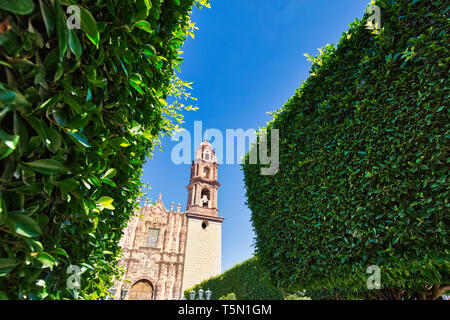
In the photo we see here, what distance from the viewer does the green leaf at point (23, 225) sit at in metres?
0.58

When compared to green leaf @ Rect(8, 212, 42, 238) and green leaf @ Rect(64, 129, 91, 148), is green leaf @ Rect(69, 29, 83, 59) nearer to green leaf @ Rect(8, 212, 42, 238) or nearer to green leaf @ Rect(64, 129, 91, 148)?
green leaf @ Rect(64, 129, 91, 148)

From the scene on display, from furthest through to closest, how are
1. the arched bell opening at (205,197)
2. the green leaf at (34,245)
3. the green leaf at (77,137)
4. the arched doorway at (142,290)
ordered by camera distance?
the arched bell opening at (205,197)
the arched doorway at (142,290)
the green leaf at (77,137)
the green leaf at (34,245)

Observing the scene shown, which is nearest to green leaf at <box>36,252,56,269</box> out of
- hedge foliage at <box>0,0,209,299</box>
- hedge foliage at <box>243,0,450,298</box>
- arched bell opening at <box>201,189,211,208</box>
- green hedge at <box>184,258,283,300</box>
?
hedge foliage at <box>0,0,209,299</box>

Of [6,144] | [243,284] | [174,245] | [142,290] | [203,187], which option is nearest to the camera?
[6,144]

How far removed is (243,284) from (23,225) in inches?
603

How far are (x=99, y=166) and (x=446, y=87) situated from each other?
10.1ft

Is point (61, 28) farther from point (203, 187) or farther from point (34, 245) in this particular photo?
point (203, 187)

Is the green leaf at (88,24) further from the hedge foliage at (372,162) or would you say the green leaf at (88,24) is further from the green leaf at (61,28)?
the hedge foliage at (372,162)

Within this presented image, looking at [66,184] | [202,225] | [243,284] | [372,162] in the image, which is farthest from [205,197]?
[66,184]

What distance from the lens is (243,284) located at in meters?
13.6

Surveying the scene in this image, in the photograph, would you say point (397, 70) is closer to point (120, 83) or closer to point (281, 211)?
point (281, 211)

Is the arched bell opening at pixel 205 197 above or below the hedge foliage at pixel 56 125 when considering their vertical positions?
above

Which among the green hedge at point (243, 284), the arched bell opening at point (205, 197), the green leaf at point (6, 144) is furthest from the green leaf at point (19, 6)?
the arched bell opening at point (205, 197)
